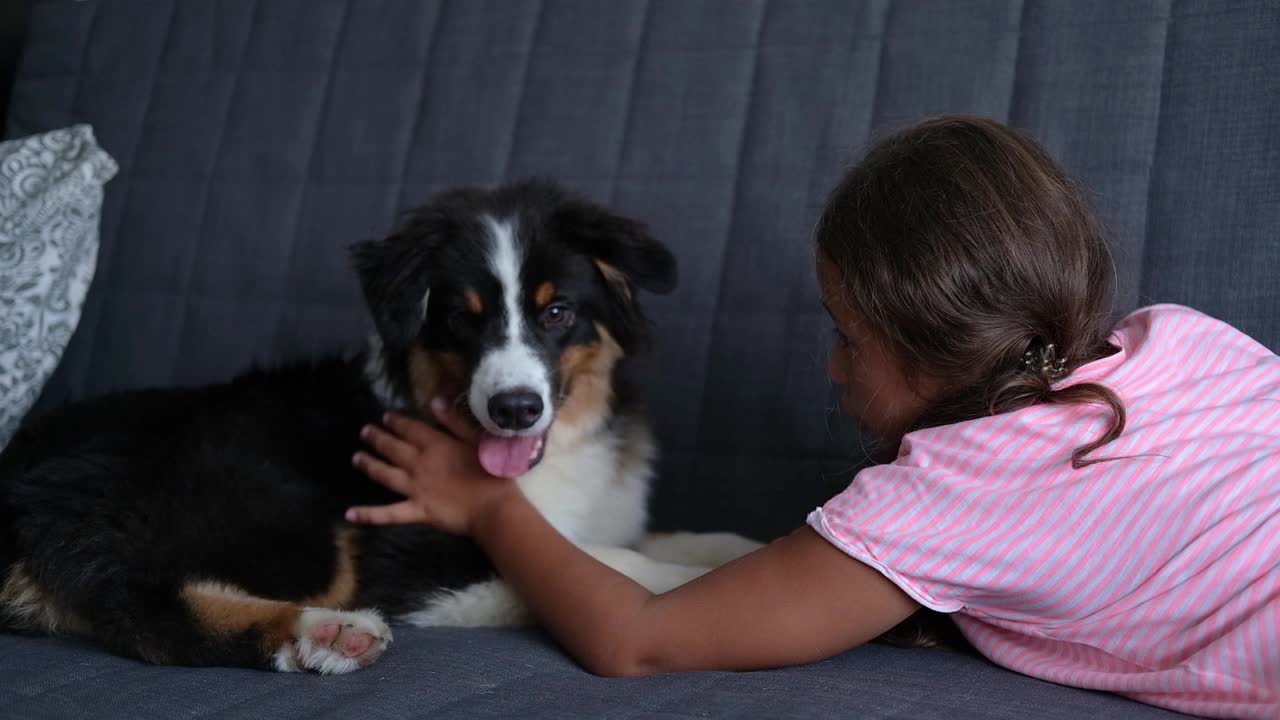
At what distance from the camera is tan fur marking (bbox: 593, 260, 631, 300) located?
7.17 feet

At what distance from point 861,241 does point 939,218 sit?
0.11 metres

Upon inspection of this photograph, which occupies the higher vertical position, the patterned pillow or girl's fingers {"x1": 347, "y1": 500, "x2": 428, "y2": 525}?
the patterned pillow

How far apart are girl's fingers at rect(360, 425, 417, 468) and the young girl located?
1.53ft

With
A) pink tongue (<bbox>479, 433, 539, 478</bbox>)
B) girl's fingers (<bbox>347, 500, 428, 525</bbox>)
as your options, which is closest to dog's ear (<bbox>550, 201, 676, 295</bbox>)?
pink tongue (<bbox>479, 433, 539, 478</bbox>)

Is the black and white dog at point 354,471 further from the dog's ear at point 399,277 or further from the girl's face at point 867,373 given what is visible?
the girl's face at point 867,373

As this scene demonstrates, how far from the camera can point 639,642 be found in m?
1.55

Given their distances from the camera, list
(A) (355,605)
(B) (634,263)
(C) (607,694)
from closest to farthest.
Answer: (C) (607,694) → (A) (355,605) → (B) (634,263)

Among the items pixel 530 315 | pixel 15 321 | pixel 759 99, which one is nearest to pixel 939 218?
pixel 530 315

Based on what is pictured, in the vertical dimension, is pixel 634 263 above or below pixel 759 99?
below

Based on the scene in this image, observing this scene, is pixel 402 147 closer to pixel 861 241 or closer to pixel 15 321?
pixel 15 321

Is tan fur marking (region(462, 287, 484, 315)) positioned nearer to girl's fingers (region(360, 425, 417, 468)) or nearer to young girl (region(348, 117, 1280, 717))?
girl's fingers (region(360, 425, 417, 468))

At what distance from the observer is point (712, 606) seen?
151 cm

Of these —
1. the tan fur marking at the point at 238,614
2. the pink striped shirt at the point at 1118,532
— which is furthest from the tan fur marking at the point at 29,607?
the pink striped shirt at the point at 1118,532

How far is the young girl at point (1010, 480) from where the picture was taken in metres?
1.39
